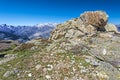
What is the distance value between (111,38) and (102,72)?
361 inches

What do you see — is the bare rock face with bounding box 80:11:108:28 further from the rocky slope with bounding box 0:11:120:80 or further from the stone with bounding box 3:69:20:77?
the stone with bounding box 3:69:20:77

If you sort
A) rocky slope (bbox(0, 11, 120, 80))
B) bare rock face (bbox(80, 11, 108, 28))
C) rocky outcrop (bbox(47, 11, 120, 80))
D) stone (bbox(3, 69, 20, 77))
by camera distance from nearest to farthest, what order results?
rocky slope (bbox(0, 11, 120, 80))
stone (bbox(3, 69, 20, 77))
rocky outcrop (bbox(47, 11, 120, 80))
bare rock face (bbox(80, 11, 108, 28))

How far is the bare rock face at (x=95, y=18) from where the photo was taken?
124ft

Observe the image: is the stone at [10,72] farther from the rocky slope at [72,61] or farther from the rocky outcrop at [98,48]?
the rocky outcrop at [98,48]

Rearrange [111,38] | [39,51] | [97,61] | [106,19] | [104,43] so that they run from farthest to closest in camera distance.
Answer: [106,19]
[111,38]
[104,43]
[39,51]
[97,61]

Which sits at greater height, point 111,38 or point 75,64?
point 111,38

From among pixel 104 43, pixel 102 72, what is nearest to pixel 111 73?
pixel 102 72

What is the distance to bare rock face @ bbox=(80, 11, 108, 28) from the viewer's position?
3794 cm

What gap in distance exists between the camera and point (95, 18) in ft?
124

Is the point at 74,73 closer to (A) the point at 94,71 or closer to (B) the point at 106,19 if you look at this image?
(A) the point at 94,71

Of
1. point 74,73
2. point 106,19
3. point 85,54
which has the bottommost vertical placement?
point 74,73

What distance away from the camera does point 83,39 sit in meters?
28.7

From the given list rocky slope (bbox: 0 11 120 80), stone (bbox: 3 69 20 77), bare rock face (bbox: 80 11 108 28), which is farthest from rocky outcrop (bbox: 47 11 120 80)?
stone (bbox: 3 69 20 77)

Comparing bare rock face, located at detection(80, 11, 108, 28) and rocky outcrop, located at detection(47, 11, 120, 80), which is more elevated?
bare rock face, located at detection(80, 11, 108, 28)
